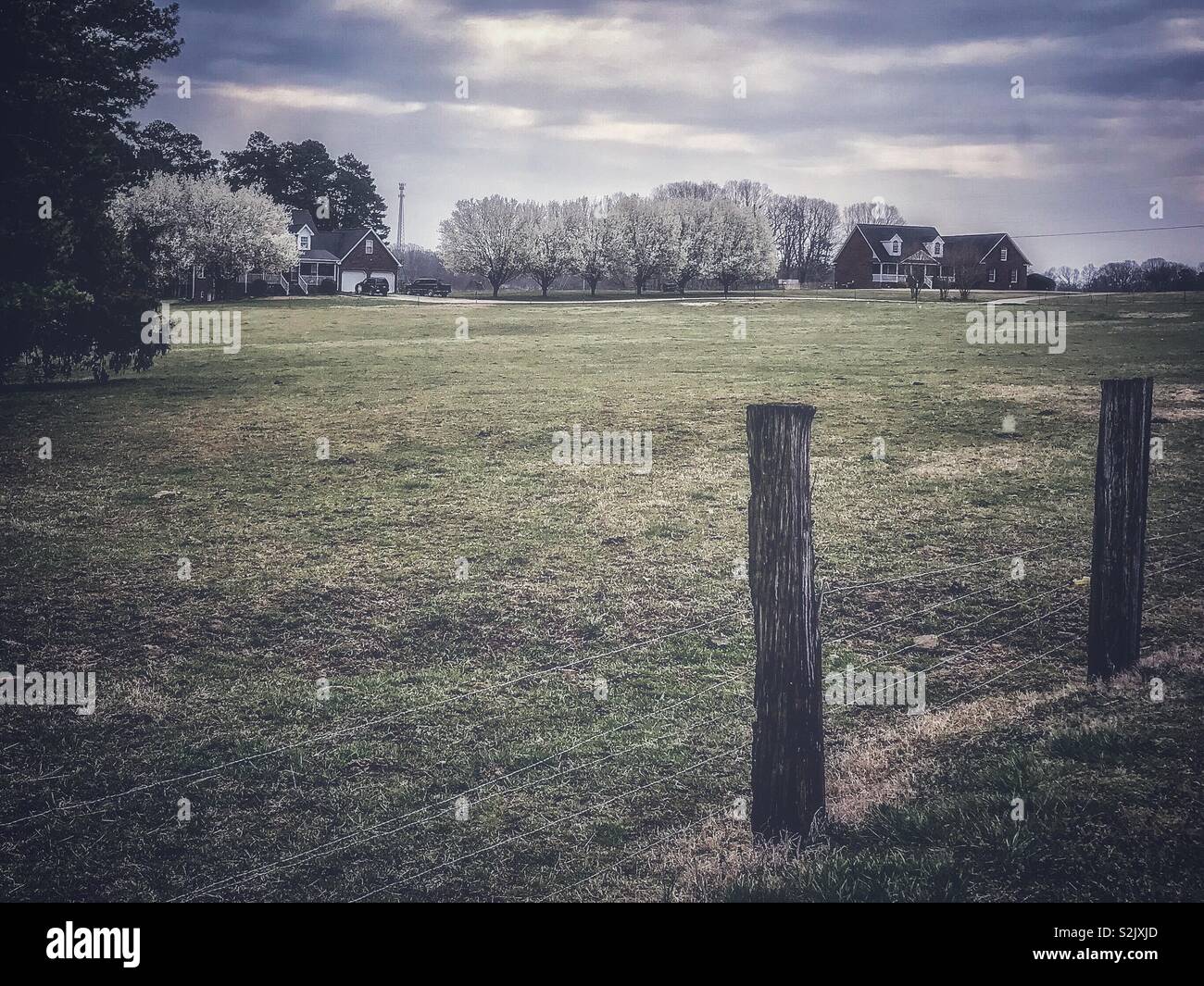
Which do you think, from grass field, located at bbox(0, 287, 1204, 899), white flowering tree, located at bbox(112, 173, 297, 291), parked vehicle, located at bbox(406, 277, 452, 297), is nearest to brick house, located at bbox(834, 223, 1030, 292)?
parked vehicle, located at bbox(406, 277, 452, 297)

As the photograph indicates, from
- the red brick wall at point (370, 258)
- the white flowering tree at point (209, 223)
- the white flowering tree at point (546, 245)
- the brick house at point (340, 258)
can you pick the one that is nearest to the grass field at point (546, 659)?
the white flowering tree at point (209, 223)

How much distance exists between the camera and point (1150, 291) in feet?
236

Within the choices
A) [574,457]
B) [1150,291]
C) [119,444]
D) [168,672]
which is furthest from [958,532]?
[1150,291]

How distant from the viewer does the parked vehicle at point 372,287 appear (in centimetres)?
9145

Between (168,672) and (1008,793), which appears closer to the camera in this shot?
(1008,793)

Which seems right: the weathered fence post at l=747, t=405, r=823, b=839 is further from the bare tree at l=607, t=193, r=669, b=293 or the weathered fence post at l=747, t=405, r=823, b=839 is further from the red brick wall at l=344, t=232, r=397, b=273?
the red brick wall at l=344, t=232, r=397, b=273

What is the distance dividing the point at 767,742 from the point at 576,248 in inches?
3444

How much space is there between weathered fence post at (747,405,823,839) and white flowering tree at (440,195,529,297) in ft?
274

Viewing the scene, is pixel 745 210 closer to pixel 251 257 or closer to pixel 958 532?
pixel 251 257

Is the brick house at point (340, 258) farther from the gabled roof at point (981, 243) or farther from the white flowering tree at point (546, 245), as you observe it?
the gabled roof at point (981, 243)

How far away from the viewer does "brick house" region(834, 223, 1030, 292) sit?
345ft

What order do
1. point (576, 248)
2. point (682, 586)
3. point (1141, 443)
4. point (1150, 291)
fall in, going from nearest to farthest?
point (1141, 443) < point (682, 586) < point (1150, 291) < point (576, 248)

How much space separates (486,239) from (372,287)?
12.3 m

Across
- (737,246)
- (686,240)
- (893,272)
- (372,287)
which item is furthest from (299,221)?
(893,272)
